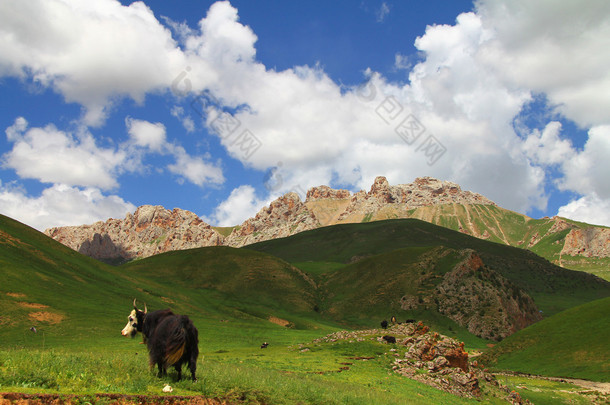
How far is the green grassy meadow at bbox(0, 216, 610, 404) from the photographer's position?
45.0 ft

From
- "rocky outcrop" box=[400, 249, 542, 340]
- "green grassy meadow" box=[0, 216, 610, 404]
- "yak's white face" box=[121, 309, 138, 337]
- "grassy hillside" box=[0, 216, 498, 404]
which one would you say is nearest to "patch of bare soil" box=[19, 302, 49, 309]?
"green grassy meadow" box=[0, 216, 610, 404]

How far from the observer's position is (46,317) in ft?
169

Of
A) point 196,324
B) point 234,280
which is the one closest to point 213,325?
point 196,324

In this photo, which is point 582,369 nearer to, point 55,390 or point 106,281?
point 55,390

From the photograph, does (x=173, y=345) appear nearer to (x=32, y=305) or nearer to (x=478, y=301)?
(x=32, y=305)

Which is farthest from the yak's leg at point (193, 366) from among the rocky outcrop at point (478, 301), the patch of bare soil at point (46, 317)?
the rocky outcrop at point (478, 301)

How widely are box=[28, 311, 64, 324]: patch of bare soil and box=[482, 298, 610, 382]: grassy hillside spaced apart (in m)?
61.1

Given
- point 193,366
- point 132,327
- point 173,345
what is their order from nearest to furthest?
point 173,345
point 193,366
point 132,327

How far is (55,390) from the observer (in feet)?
34.6

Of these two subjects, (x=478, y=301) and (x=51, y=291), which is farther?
(x=478, y=301)

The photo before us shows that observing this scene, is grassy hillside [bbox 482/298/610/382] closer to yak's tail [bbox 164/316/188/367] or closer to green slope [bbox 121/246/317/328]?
yak's tail [bbox 164/316/188/367]

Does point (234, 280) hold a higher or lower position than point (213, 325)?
higher

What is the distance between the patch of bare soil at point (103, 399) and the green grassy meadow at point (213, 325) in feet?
1.20

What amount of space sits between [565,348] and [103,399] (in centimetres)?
6248
